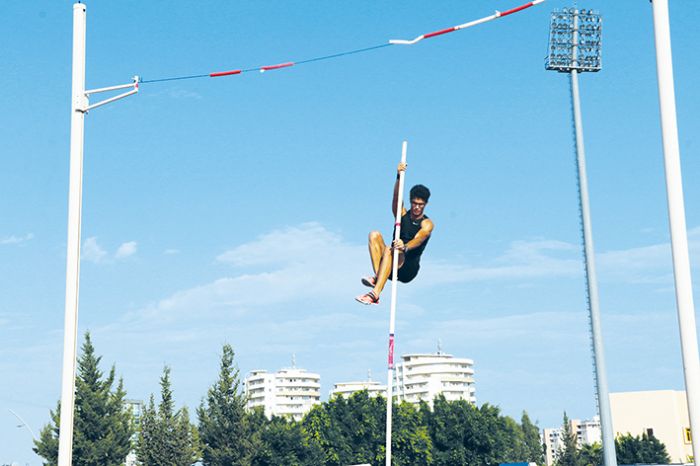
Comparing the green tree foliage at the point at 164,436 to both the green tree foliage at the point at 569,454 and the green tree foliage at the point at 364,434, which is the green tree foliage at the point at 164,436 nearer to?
the green tree foliage at the point at 364,434

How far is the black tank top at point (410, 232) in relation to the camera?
15641mm

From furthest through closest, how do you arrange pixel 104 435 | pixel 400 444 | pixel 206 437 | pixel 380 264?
pixel 400 444 < pixel 206 437 < pixel 104 435 < pixel 380 264

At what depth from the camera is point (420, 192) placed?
51.5 feet

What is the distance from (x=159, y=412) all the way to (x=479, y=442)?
1128 inches

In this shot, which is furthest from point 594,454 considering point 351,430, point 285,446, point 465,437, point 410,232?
point 410,232

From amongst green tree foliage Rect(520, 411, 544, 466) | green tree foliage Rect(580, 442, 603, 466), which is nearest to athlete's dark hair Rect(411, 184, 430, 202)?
green tree foliage Rect(580, 442, 603, 466)

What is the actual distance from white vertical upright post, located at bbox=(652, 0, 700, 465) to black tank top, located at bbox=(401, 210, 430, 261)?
16.0 ft

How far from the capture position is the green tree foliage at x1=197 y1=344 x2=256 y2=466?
62938mm

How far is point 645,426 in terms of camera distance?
82.4 meters

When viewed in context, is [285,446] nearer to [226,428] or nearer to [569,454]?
[226,428]

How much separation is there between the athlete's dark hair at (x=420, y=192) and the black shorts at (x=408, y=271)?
105 centimetres

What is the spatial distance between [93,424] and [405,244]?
4645cm

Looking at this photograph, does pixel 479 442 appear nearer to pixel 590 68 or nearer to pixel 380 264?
pixel 590 68

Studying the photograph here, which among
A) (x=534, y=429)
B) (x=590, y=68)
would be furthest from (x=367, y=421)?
(x=534, y=429)
